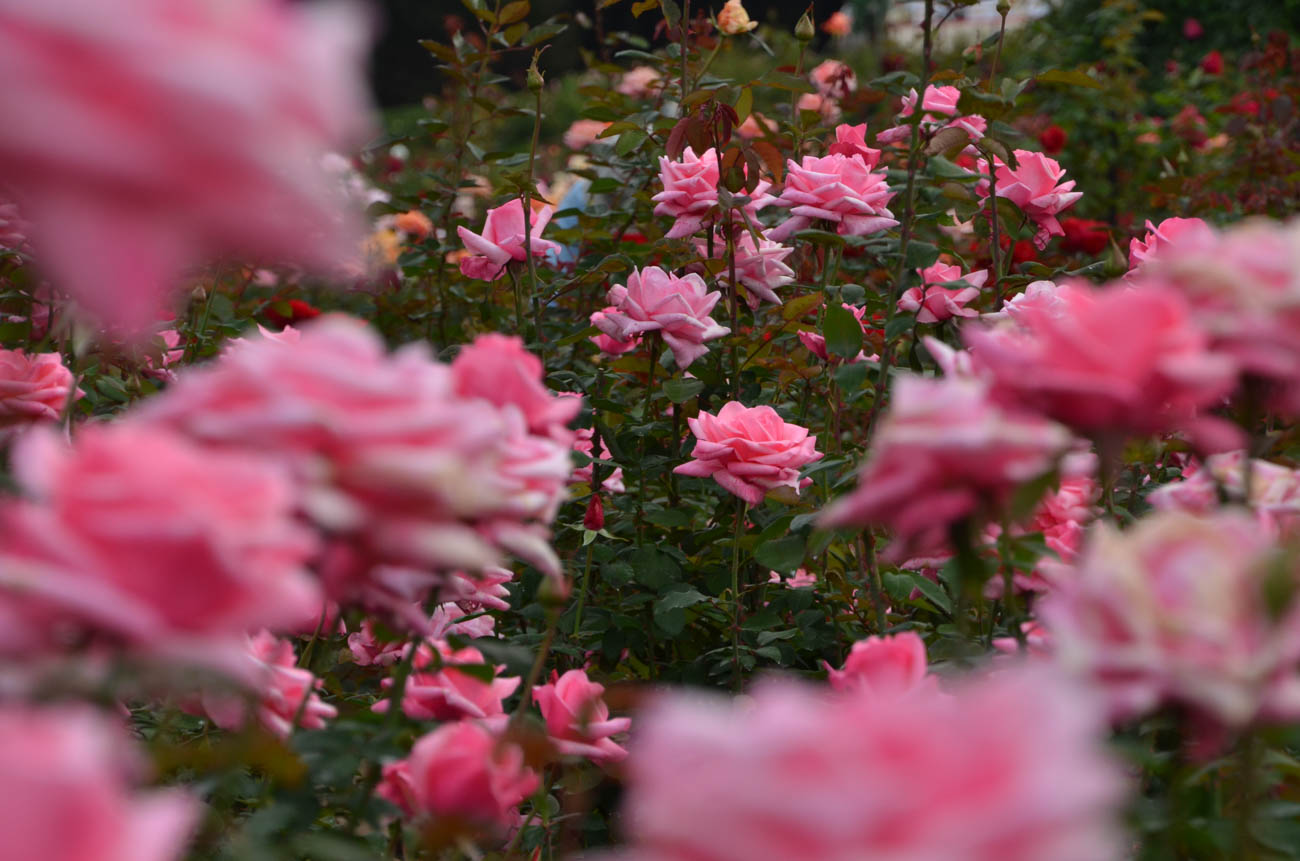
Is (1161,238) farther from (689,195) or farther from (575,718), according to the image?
(575,718)

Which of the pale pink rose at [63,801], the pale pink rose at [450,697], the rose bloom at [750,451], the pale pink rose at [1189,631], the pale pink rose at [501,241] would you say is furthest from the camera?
the pale pink rose at [501,241]

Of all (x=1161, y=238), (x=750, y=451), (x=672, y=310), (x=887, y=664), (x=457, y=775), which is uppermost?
(x=1161, y=238)

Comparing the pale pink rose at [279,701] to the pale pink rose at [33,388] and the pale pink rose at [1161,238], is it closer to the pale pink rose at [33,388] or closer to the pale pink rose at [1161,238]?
the pale pink rose at [33,388]

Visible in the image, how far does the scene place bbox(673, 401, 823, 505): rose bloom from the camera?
127 cm

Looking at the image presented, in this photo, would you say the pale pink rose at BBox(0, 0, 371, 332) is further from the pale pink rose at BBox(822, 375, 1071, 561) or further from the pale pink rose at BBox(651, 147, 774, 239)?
the pale pink rose at BBox(651, 147, 774, 239)

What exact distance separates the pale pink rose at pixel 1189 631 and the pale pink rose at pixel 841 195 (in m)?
1.04

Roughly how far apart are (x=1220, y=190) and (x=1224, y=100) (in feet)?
5.97

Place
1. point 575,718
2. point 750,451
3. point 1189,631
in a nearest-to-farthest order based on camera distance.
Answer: point 1189,631
point 575,718
point 750,451

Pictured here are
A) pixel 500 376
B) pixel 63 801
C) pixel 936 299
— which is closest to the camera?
pixel 63 801

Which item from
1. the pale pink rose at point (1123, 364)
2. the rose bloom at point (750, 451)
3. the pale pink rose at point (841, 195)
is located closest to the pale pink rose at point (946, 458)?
the pale pink rose at point (1123, 364)

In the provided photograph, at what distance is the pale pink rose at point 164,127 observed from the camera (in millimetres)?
358

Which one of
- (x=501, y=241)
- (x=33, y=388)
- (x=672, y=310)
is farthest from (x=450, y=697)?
(x=501, y=241)

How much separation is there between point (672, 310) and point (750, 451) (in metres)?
0.25

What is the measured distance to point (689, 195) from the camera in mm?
1572
